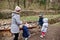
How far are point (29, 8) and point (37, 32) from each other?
318 inches

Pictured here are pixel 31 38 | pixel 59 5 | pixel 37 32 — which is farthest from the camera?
pixel 59 5

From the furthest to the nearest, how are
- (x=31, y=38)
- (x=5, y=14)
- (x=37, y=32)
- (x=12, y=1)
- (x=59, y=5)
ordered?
(x=59, y=5) < (x=12, y=1) < (x=5, y=14) < (x=37, y=32) < (x=31, y=38)

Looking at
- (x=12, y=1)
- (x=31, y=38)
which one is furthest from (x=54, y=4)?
(x=31, y=38)

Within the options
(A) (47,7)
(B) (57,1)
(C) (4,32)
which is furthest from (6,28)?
(B) (57,1)

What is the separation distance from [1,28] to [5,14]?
14.0 feet

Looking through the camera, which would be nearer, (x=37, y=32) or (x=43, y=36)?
(x=43, y=36)

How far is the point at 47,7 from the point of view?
1973cm

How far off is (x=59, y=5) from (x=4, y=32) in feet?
32.8

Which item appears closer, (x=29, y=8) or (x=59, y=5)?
(x=29, y=8)

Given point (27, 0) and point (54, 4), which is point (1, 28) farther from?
point (54, 4)

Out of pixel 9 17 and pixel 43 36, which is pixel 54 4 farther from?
pixel 43 36

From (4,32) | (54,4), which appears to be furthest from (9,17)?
(54,4)

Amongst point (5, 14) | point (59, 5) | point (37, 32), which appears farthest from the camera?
point (59, 5)

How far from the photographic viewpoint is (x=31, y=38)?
9672mm
